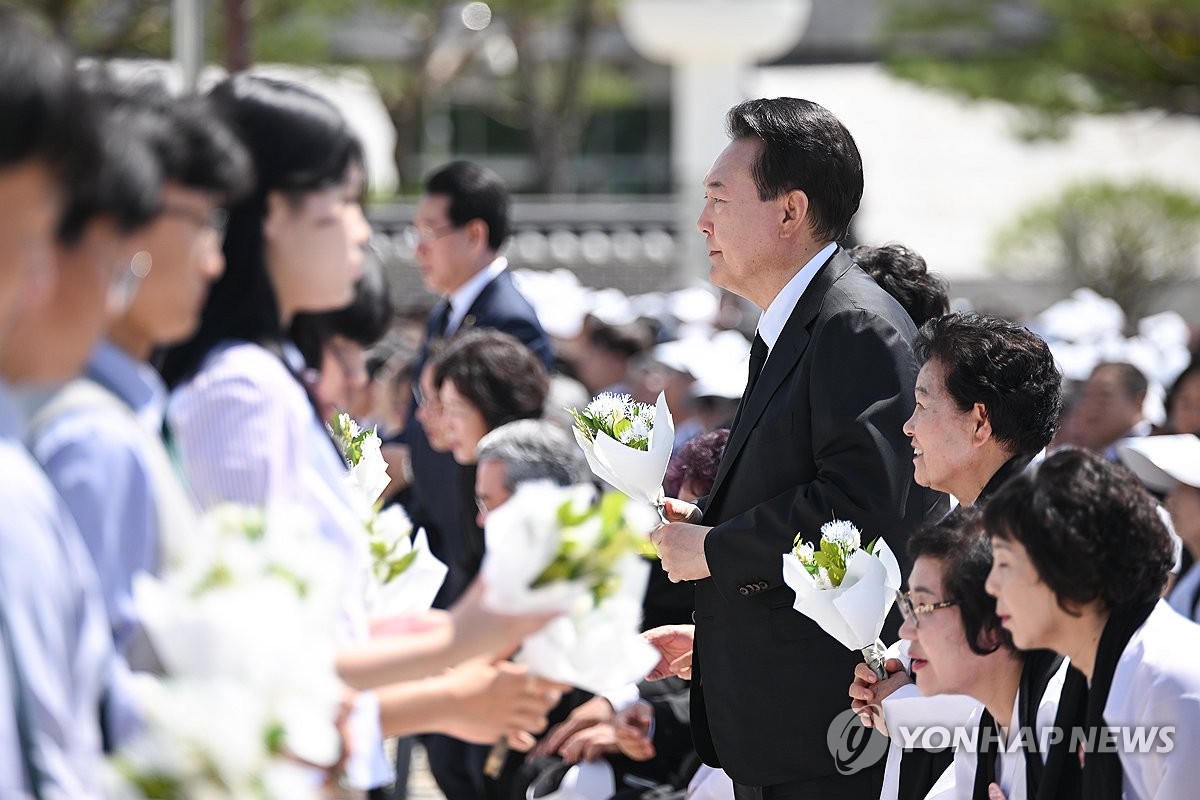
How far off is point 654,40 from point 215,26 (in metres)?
7.93

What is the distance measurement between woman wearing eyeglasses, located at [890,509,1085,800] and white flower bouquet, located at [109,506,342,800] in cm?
150

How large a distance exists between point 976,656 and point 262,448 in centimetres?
161

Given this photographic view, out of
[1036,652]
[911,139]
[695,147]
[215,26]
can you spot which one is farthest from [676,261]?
[1036,652]

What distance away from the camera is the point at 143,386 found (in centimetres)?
239

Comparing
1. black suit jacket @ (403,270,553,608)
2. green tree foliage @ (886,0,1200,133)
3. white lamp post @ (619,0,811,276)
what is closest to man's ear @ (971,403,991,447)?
black suit jacket @ (403,270,553,608)

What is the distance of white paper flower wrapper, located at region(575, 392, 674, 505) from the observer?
3.88 metres

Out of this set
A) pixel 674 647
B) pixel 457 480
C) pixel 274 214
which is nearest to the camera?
pixel 274 214

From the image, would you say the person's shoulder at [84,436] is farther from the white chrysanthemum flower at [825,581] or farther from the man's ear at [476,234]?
the man's ear at [476,234]

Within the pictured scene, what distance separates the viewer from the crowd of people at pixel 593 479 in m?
2.19

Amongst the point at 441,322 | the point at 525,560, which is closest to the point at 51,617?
the point at 525,560

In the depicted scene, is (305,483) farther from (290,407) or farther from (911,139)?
(911,139)

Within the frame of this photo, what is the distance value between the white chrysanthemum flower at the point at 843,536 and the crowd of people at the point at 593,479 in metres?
0.13

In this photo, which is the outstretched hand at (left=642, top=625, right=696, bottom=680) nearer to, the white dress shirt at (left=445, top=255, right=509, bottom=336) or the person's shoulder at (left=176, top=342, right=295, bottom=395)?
the person's shoulder at (left=176, top=342, right=295, bottom=395)

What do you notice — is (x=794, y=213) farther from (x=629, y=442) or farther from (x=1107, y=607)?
(x=1107, y=607)
